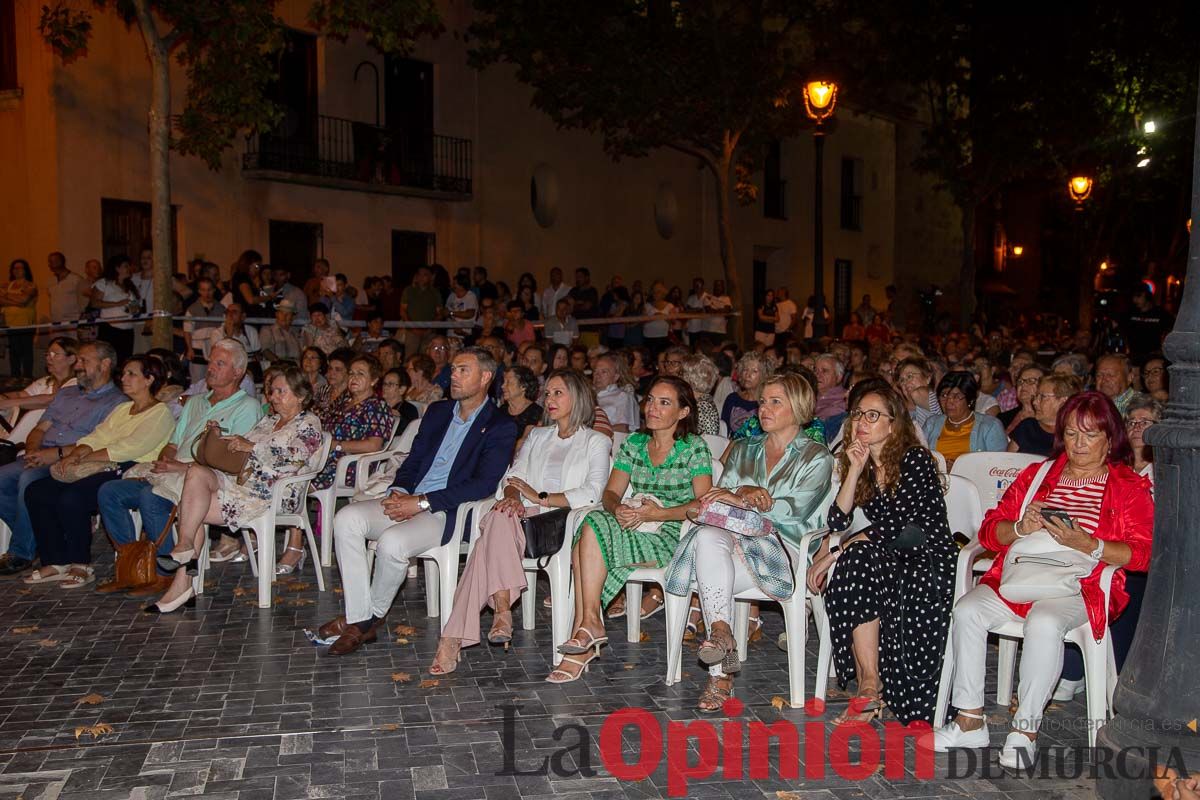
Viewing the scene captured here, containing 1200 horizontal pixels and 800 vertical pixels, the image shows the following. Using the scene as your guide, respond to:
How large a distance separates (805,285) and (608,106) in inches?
578

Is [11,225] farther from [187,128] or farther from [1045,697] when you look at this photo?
[1045,697]

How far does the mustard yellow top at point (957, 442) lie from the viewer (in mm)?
7828

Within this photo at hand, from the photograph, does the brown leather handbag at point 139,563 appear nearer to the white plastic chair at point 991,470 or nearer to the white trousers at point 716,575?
the white trousers at point 716,575

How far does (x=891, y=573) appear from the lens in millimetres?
5352

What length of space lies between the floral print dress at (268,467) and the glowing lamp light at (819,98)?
860cm

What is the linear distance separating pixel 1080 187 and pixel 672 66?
33.1ft

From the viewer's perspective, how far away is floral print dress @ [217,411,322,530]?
Answer: 24.8 feet

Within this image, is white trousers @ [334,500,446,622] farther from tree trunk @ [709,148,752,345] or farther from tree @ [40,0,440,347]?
tree trunk @ [709,148,752,345]

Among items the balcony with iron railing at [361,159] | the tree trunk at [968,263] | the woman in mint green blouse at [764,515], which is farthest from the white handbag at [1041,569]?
the tree trunk at [968,263]

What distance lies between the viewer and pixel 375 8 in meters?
13.9

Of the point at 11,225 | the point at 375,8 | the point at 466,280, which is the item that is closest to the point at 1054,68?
the point at 466,280

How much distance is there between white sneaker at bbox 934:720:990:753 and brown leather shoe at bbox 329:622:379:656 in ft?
9.87

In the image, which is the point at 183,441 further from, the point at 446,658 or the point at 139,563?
the point at 446,658

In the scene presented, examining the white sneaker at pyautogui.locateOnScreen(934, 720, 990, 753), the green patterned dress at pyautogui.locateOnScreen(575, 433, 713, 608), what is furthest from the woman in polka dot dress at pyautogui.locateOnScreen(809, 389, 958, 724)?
the green patterned dress at pyautogui.locateOnScreen(575, 433, 713, 608)
